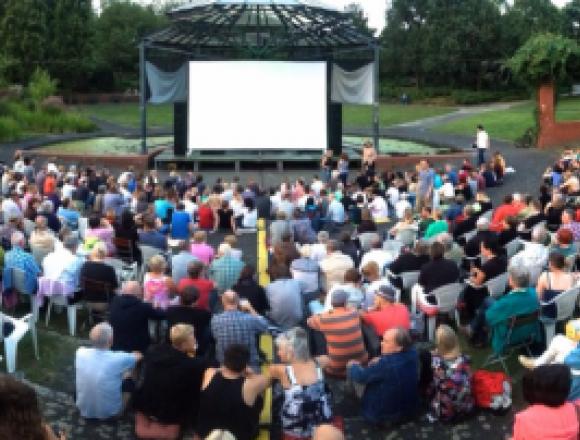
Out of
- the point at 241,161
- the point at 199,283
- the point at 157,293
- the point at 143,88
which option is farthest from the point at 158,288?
the point at 143,88

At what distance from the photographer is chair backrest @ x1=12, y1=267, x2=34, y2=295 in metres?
8.41

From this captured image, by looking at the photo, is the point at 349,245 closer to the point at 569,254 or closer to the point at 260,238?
the point at 569,254

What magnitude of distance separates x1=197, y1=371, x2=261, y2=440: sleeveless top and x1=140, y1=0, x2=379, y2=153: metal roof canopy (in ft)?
62.6

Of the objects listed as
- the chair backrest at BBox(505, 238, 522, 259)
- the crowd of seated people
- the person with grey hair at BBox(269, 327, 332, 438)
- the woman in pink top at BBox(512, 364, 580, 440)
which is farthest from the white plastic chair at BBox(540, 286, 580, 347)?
the person with grey hair at BBox(269, 327, 332, 438)

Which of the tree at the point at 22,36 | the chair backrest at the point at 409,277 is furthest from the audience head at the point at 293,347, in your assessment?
the tree at the point at 22,36

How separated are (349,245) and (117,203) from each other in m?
5.59

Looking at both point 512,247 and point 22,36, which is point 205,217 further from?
point 22,36

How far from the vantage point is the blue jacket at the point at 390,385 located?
5.98 m

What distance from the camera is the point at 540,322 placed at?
24.0ft

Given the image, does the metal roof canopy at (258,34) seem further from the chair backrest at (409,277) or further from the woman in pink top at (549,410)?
the woman in pink top at (549,410)

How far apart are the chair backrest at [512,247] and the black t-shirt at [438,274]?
2.11 m

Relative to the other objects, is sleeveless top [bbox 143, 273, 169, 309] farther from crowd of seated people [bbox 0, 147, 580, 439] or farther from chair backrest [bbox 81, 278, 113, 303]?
chair backrest [bbox 81, 278, 113, 303]

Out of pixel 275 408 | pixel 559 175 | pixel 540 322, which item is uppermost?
pixel 559 175

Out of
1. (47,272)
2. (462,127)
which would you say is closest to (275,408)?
(47,272)
